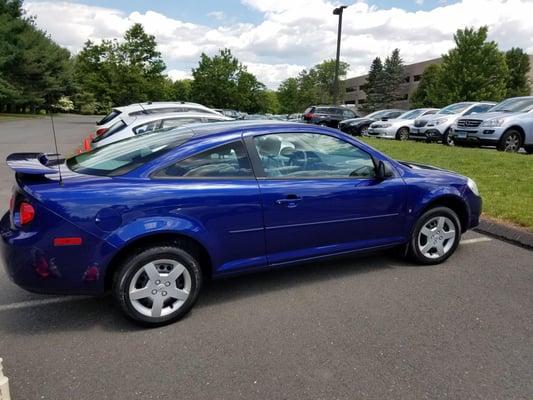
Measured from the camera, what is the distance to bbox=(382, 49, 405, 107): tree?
71.2m

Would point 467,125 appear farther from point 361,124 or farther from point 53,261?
point 53,261

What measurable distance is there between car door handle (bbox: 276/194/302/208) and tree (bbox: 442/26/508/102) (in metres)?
43.5

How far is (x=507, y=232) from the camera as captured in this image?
5293mm

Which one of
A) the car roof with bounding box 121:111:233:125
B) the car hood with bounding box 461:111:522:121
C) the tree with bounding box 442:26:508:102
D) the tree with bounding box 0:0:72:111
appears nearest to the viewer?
the car roof with bounding box 121:111:233:125

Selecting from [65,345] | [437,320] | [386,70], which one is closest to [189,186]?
[65,345]

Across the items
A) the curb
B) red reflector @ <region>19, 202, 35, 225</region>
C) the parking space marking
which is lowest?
the parking space marking

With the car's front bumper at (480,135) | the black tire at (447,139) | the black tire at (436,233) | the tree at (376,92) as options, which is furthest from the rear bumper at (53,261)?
the tree at (376,92)

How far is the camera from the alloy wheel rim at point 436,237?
4379 mm

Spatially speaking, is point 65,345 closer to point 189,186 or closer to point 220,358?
point 220,358

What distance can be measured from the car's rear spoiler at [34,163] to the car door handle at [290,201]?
1.72 meters

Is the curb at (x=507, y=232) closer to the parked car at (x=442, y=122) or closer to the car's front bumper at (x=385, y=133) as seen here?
the parked car at (x=442, y=122)

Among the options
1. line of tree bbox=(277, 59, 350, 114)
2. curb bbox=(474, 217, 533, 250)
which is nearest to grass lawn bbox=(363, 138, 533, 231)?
curb bbox=(474, 217, 533, 250)

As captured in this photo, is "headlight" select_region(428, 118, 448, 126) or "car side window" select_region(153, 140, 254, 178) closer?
"car side window" select_region(153, 140, 254, 178)

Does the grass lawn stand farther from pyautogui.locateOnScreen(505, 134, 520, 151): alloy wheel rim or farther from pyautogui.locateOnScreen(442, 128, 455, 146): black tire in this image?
pyautogui.locateOnScreen(442, 128, 455, 146): black tire
